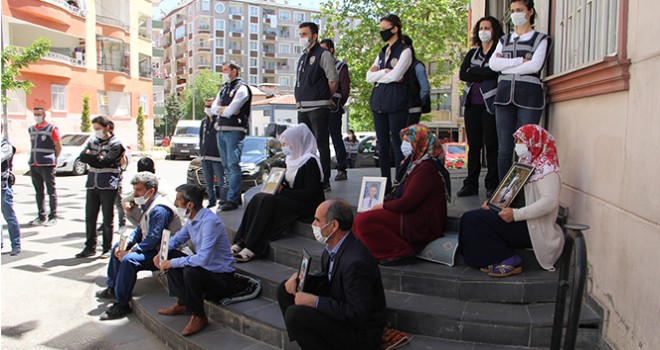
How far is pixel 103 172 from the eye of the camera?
696 centimetres

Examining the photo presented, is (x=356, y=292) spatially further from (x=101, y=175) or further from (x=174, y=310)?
(x=101, y=175)

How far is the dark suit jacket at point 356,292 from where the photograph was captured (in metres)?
Answer: 3.35

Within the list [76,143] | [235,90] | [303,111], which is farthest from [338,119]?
[76,143]

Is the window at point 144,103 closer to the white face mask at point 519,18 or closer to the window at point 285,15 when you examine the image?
the white face mask at point 519,18

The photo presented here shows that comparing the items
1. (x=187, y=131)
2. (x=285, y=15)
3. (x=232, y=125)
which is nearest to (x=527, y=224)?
(x=232, y=125)

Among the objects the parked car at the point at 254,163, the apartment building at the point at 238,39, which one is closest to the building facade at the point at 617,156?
the parked car at the point at 254,163

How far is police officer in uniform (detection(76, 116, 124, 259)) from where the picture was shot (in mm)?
6938

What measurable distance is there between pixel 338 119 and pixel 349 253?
4.80m

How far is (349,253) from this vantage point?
3.45m

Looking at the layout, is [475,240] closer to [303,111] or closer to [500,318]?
[500,318]

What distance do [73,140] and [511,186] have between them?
1904 centimetres

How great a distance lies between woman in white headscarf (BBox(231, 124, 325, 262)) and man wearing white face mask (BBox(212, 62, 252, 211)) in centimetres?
165

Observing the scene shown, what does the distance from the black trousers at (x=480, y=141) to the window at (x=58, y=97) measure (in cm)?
2894

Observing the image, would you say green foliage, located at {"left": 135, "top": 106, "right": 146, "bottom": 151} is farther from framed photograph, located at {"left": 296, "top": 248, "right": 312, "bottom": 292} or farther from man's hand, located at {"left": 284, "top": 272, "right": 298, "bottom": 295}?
framed photograph, located at {"left": 296, "top": 248, "right": 312, "bottom": 292}
